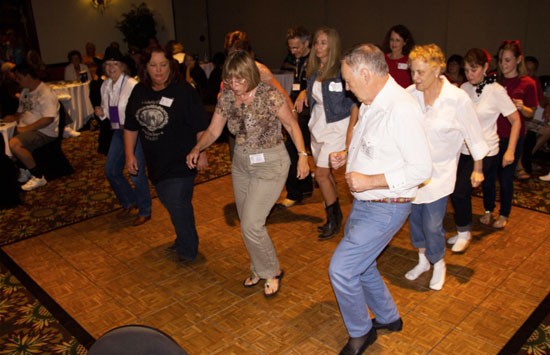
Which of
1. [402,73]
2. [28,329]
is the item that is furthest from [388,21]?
[28,329]

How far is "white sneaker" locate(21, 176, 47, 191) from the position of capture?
5.71 meters

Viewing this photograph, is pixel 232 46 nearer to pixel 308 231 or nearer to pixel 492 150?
pixel 308 231

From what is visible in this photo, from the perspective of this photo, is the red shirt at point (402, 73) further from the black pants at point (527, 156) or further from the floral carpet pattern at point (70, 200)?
the floral carpet pattern at point (70, 200)

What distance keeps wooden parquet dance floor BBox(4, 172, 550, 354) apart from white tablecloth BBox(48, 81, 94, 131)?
435 centimetres

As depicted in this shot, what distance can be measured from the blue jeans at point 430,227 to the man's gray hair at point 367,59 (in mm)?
1212

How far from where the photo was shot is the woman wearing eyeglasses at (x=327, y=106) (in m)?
3.60

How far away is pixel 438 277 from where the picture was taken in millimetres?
3184

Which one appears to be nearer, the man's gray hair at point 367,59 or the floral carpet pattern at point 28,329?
the man's gray hair at point 367,59

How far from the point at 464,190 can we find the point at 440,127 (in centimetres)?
94

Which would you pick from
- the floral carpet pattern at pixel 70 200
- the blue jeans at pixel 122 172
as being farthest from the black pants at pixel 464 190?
the floral carpet pattern at pixel 70 200

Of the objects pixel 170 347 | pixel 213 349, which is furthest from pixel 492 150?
pixel 170 347

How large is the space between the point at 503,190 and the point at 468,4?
16.2 ft

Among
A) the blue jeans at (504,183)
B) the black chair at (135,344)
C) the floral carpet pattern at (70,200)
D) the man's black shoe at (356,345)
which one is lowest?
the floral carpet pattern at (70,200)

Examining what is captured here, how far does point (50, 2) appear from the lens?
1234 centimetres
